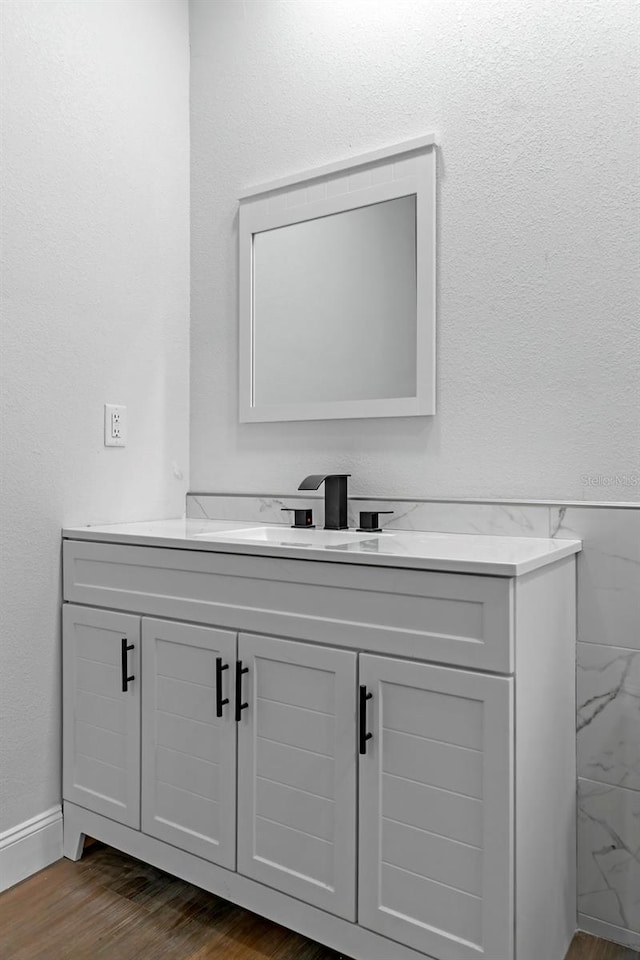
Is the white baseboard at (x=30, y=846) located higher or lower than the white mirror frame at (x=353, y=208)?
lower

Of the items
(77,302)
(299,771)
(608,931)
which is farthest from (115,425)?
(608,931)

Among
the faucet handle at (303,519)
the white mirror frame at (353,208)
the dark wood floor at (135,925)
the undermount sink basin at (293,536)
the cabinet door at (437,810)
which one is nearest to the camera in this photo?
the cabinet door at (437,810)

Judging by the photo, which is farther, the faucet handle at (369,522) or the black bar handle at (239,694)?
the faucet handle at (369,522)

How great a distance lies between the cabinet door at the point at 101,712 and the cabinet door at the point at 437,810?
0.63m

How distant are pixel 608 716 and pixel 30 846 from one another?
139 cm

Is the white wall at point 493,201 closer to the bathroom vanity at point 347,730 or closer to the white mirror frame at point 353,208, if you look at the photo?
the white mirror frame at point 353,208

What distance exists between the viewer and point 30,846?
1.73 meters

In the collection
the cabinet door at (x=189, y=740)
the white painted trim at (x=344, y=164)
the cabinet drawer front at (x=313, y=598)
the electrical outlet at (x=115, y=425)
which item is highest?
the white painted trim at (x=344, y=164)

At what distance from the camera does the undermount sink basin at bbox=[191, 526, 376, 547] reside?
163 centimetres

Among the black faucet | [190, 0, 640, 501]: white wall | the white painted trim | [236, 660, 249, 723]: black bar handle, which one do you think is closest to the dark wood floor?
[236, 660, 249, 723]: black bar handle

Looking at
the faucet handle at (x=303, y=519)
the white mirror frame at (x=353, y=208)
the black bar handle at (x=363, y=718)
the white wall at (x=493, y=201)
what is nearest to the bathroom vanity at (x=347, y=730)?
the black bar handle at (x=363, y=718)

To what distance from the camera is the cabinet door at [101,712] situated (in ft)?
5.52

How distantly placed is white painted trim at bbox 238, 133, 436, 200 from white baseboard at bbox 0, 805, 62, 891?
1754mm

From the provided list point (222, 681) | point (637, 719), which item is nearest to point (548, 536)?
point (637, 719)
